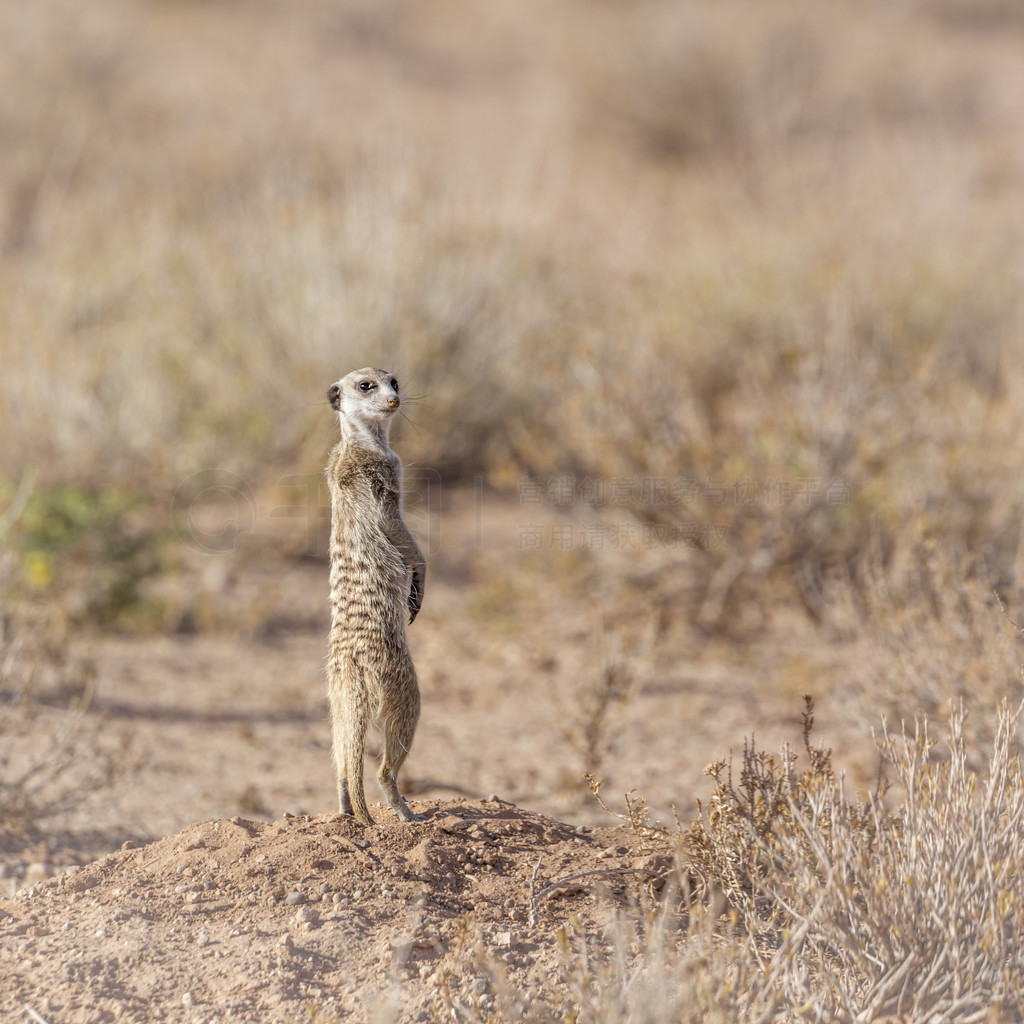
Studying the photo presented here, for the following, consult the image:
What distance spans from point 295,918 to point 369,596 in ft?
3.02

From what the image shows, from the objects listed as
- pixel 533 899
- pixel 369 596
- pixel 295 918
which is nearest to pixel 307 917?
pixel 295 918

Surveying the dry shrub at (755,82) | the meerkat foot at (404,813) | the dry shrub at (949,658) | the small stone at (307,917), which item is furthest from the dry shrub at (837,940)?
A: the dry shrub at (755,82)

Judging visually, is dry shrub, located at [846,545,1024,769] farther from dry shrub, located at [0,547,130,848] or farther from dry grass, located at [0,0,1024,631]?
dry shrub, located at [0,547,130,848]

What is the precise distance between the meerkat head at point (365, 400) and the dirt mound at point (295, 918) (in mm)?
1229

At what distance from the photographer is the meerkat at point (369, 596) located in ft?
10.5

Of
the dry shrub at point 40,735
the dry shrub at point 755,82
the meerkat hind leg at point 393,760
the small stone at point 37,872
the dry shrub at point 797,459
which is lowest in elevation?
the small stone at point 37,872

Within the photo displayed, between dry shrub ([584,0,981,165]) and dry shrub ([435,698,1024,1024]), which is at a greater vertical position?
dry shrub ([584,0,981,165])

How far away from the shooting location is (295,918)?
9.57 feet

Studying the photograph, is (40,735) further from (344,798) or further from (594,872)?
(594,872)

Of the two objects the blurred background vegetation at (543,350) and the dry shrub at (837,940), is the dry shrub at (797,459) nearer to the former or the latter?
the blurred background vegetation at (543,350)

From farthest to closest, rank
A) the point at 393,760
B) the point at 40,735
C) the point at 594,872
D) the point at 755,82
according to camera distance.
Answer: the point at 755,82, the point at 40,735, the point at 393,760, the point at 594,872

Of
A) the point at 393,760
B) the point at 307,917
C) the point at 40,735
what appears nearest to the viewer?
the point at 307,917

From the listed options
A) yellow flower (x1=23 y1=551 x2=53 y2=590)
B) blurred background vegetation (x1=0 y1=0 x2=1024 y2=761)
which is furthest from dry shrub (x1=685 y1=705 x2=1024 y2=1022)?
yellow flower (x1=23 y1=551 x2=53 y2=590)

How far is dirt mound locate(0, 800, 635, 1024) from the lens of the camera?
267 cm
